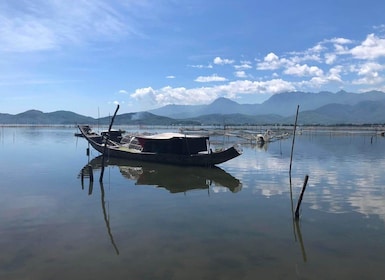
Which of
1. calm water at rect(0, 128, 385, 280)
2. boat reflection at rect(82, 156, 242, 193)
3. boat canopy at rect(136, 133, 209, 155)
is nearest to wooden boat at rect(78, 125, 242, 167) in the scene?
boat canopy at rect(136, 133, 209, 155)

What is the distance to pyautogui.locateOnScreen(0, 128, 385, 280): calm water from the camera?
1083 centimetres

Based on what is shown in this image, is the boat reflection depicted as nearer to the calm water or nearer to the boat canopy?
the calm water

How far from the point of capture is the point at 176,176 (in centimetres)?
2761

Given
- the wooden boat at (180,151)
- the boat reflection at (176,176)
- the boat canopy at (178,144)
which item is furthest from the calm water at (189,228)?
the boat canopy at (178,144)

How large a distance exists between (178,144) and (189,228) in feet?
60.0

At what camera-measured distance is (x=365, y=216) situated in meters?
16.4

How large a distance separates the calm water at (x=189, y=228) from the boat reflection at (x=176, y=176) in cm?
15

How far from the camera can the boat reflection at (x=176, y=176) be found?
78.9ft

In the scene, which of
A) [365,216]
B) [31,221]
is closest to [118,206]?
[31,221]

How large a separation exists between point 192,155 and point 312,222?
17044 mm

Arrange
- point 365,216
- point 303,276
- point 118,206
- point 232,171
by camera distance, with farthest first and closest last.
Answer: point 232,171, point 118,206, point 365,216, point 303,276

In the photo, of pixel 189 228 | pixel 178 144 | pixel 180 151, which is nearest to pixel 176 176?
pixel 180 151

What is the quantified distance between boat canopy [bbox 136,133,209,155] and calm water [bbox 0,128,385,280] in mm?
6010

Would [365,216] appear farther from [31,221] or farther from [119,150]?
[119,150]
